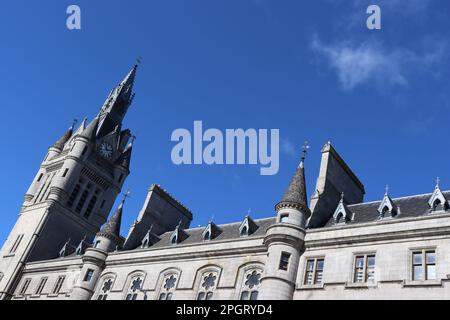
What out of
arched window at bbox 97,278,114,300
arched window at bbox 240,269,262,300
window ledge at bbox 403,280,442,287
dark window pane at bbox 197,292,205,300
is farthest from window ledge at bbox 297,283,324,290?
arched window at bbox 97,278,114,300

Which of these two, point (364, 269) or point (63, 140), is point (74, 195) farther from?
point (364, 269)

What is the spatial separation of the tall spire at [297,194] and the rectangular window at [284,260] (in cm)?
326

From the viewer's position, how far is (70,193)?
5350 cm

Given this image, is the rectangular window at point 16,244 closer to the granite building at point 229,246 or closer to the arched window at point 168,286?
the granite building at point 229,246

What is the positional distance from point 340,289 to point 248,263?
284 inches

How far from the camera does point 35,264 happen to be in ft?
151

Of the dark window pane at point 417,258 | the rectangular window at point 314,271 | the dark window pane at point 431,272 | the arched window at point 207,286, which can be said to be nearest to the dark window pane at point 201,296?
the arched window at point 207,286

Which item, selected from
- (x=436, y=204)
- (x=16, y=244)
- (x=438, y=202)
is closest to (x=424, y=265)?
(x=436, y=204)

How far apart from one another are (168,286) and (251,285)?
7248 millimetres

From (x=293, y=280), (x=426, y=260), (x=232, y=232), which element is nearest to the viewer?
(x=426, y=260)

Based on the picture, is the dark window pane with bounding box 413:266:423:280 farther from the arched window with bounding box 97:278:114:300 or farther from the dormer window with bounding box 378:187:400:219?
the arched window with bounding box 97:278:114:300

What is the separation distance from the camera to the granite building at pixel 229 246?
24.1 m
